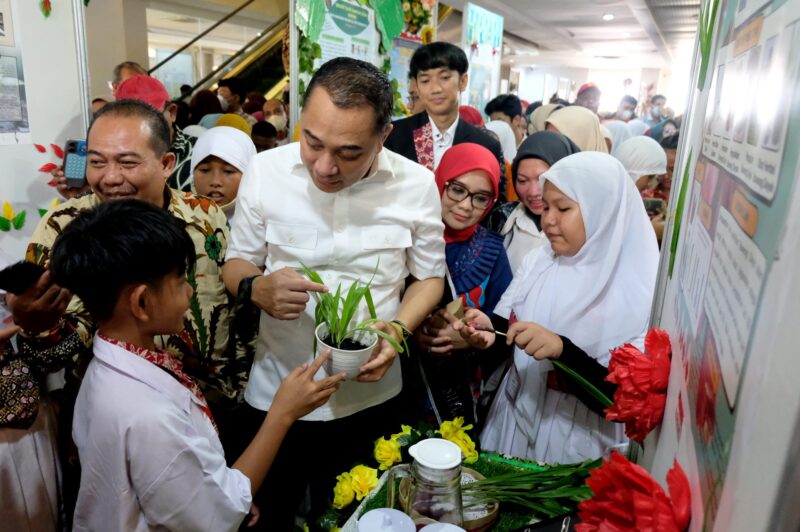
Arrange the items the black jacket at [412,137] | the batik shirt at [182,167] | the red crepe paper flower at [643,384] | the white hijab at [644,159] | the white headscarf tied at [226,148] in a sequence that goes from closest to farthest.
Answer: the red crepe paper flower at [643,384] < the white headscarf tied at [226,148] < the batik shirt at [182,167] < the black jacket at [412,137] < the white hijab at [644,159]

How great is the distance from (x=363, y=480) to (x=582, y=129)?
2.88 meters

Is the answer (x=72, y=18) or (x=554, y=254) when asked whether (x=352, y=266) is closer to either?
(x=554, y=254)

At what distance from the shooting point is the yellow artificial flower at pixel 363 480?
1.18 meters

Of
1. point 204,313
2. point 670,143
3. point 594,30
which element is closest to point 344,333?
point 204,313

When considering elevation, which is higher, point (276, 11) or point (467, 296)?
point (276, 11)

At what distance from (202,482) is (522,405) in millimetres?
982

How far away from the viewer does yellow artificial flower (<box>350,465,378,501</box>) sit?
1.18m

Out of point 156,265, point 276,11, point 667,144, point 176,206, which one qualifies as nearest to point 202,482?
point 156,265

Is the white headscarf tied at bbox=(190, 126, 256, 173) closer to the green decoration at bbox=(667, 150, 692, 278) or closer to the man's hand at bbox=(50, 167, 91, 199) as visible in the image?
the man's hand at bbox=(50, 167, 91, 199)

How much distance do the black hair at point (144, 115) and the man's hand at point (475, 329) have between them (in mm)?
1025

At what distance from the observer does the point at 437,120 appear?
2914 mm

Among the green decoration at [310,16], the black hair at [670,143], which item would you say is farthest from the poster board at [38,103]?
the black hair at [670,143]

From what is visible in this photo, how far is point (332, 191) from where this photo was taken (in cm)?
151

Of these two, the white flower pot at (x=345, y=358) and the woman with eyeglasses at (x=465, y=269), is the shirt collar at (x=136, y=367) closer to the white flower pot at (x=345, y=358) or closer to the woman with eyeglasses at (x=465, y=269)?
the white flower pot at (x=345, y=358)
